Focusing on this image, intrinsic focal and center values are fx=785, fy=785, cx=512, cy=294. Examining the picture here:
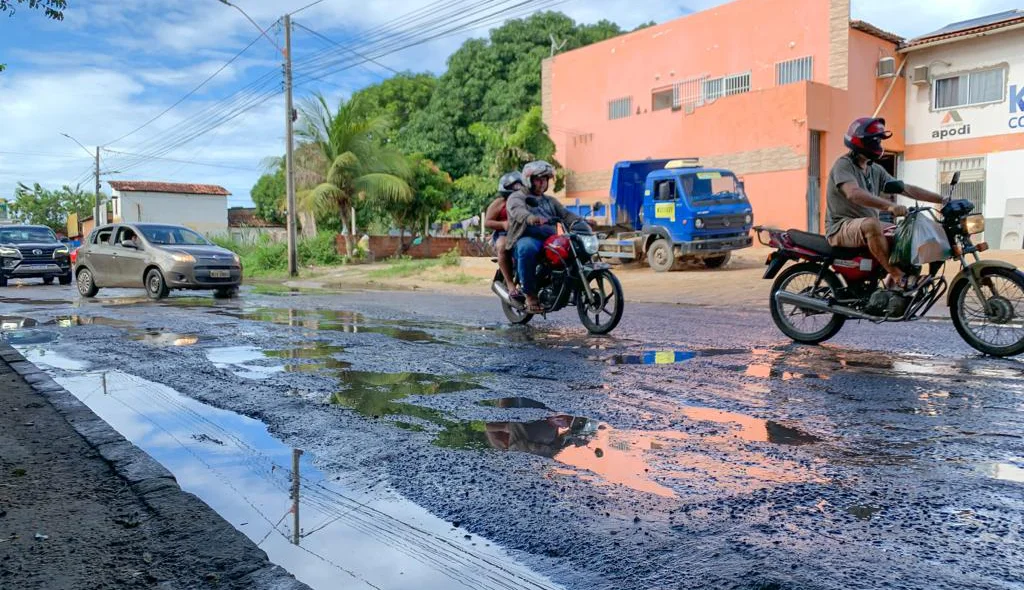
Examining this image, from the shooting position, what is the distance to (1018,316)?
5.79 metres

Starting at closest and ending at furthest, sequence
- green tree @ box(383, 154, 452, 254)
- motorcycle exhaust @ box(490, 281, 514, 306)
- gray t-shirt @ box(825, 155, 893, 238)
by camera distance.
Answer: gray t-shirt @ box(825, 155, 893, 238) → motorcycle exhaust @ box(490, 281, 514, 306) → green tree @ box(383, 154, 452, 254)

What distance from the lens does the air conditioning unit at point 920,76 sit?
2422 centimetres

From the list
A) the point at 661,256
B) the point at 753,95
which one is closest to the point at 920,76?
the point at 753,95

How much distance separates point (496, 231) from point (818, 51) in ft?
58.3

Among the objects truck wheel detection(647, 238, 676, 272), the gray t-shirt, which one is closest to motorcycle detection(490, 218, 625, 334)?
the gray t-shirt

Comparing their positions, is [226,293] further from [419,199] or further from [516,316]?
[419,199]

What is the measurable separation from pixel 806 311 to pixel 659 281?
10934mm

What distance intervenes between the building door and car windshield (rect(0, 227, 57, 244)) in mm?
21400

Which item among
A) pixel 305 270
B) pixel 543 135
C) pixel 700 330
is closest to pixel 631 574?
pixel 700 330

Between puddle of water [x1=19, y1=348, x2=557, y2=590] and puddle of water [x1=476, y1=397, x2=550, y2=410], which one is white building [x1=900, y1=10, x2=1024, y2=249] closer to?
puddle of water [x1=476, y1=397, x2=550, y2=410]

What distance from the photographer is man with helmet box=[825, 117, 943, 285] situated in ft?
20.6

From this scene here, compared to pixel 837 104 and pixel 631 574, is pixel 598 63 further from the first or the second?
pixel 631 574

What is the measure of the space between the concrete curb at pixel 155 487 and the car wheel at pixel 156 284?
9.45 m

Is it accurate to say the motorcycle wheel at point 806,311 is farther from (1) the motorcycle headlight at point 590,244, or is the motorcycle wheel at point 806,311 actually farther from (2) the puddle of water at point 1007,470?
(2) the puddle of water at point 1007,470
